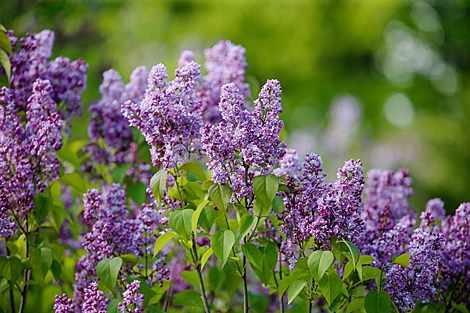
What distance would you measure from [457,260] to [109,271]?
1576 mm

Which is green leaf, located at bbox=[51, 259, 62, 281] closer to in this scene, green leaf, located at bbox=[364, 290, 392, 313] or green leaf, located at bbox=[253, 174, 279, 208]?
green leaf, located at bbox=[253, 174, 279, 208]

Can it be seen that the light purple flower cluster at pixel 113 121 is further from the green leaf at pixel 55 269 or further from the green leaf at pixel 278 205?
the green leaf at pixel 278 205

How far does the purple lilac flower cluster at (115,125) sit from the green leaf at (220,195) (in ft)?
3.63

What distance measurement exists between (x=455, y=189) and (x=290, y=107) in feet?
23.5

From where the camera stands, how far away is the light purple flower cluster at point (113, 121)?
2.39 m

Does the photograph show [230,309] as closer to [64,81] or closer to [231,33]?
[64,81]

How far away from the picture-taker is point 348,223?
148cm

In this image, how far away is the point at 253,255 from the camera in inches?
56.4

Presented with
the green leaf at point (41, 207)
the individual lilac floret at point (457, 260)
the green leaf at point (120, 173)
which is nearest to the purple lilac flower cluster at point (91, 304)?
the green leaf at point (41, 207)

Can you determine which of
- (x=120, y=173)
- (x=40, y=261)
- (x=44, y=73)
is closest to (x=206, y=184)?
(x=40, y=261)

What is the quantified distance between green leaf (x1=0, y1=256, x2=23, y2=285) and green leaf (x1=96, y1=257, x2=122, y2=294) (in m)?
0.43

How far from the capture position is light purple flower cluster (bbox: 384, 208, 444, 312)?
1.59m

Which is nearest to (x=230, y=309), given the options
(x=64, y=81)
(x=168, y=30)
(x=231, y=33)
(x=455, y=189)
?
(x=64, y=81)

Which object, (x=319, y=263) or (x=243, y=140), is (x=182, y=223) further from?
(x=319, y=263)
